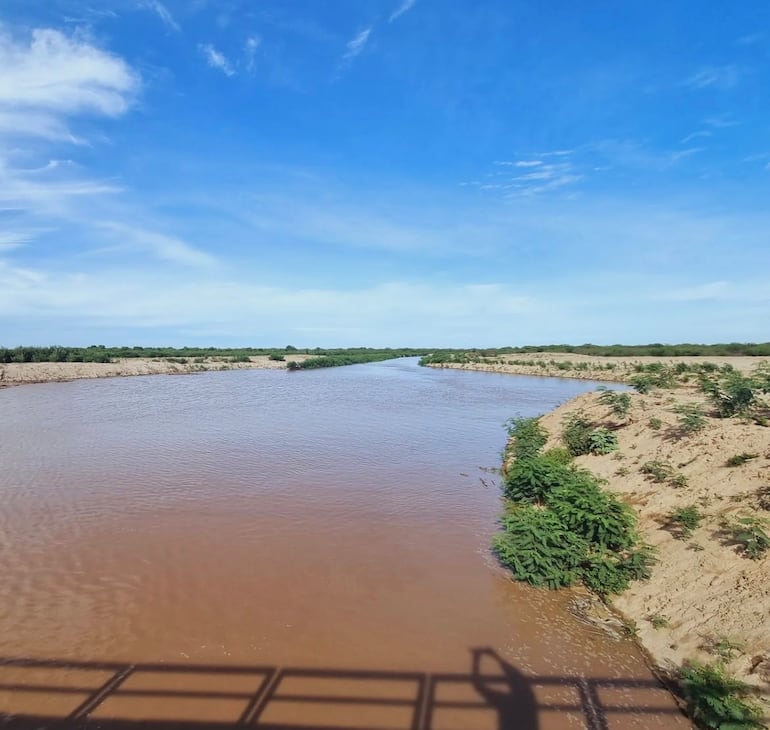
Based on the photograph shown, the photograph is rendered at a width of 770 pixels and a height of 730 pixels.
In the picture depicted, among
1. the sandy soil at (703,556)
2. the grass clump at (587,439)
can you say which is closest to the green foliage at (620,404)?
the grass clump at (587,439)

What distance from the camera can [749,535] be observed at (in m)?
5.64

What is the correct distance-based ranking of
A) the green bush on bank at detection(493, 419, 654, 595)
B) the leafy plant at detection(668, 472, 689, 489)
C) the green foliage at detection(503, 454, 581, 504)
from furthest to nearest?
1. the green foliage at detection(503, 454, 581, 504)
2. the leafy plant at detection(668, 472, 689, 489)
3. the green bush on bank at detection(493, 419, 654, 595)

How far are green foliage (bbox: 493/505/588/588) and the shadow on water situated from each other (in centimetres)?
179

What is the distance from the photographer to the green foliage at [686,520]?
6523mm

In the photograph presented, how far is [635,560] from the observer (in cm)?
626

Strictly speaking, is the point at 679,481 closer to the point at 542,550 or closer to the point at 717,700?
the point at 542,550

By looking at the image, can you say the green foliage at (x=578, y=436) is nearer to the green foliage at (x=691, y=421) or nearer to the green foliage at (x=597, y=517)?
the green foliage at (x=691, y=421)

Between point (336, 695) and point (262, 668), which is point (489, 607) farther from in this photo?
point (262, 668)

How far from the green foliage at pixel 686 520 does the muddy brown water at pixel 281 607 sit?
2.09 meters

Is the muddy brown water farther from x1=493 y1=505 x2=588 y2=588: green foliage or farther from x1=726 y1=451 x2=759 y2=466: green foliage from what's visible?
x1=726 y1=451 x2=759 y2=466: green foliage

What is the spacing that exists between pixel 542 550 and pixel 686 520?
2.08 meters

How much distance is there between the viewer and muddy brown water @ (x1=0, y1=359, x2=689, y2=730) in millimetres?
4434

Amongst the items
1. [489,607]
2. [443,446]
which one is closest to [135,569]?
[489,607]

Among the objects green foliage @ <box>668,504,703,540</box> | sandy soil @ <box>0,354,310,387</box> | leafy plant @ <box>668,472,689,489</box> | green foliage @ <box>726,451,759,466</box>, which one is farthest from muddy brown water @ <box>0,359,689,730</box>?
sandy soil @ <box>0,354,310,387</box>
